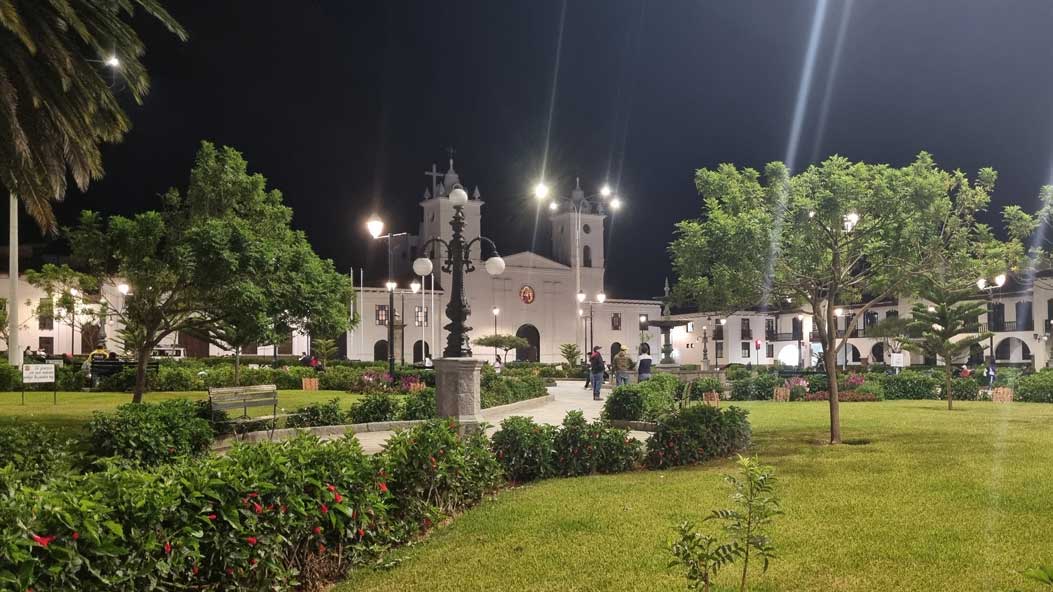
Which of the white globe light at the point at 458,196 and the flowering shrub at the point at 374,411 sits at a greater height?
the white globe light at the point at 458,196

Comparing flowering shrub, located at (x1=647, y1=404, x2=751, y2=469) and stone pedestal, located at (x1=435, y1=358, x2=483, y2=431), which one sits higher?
stone pedestal, located at (x1=435, y1=358, x2=483, y2=431)

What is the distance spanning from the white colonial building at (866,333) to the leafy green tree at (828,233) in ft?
58.0

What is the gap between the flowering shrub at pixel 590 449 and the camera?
33.5ft

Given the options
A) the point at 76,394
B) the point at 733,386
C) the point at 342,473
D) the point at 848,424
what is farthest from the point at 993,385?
the point at 76,394

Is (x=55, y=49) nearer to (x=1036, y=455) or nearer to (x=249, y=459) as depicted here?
(x=249, y=459)

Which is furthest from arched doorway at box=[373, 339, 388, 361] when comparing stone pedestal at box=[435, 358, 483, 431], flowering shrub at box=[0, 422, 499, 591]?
flowering shrub at box=[0, 422, 499, 591]

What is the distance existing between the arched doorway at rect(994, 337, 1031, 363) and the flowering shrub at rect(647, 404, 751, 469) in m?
45.9

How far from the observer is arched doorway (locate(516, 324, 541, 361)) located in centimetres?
7256

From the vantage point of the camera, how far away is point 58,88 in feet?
29.1

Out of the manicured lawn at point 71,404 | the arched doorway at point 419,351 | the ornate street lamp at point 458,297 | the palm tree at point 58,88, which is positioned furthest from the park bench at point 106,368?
the arched doorway at point 419,351

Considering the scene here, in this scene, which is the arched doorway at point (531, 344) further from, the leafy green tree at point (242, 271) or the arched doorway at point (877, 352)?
the leafy green tree at point (242, 271)

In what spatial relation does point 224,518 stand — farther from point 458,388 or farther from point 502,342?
point 502,342

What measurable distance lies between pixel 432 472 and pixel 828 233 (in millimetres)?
7898

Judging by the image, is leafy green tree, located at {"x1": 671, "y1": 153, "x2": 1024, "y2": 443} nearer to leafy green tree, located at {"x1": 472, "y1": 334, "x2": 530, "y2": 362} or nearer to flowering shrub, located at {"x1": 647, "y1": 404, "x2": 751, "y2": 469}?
flowering shrub, located at {"x1": 647, "y1": 404, "x2": 751, "y2": 469}
